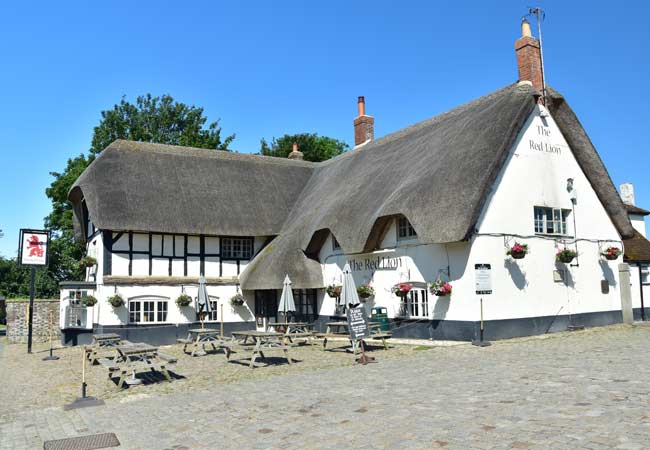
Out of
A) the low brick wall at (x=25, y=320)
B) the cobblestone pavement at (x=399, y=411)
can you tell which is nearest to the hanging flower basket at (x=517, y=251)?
the cobblestone pavement at (x=399, y=411)

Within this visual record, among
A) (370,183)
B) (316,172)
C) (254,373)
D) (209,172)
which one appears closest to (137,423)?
(254,373)

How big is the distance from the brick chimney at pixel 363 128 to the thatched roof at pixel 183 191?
3734 millimetres

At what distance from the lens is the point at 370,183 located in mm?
19547

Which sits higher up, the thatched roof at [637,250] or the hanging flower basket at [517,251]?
the thatched roof at [637,250]

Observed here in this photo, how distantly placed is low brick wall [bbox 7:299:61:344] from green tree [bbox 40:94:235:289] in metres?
9.53

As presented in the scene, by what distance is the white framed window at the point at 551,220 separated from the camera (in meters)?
17.1

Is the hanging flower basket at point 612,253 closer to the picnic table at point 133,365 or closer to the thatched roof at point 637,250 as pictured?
the thatched roof at point 637,250

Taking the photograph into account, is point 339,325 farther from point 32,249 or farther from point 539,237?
point 32,249

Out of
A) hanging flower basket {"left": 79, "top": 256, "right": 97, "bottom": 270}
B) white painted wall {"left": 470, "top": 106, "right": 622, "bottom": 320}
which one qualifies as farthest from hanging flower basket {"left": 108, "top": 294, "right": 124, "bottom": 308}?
white painted wall {"left": 470, "top": 106, "right": 622, "bottom": 320}

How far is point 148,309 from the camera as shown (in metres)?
20.3

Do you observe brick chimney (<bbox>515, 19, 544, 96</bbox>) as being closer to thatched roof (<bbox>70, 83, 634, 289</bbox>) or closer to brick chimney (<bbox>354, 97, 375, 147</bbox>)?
thatched roof (<bbox>70, 83, 634, 289</bbox>)

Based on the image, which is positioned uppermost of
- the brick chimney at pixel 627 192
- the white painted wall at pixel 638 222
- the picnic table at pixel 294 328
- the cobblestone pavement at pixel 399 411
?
the brick chimney at pixel 627 192

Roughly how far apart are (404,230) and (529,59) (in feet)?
22.5

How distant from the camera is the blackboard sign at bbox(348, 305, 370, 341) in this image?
13.1 m
